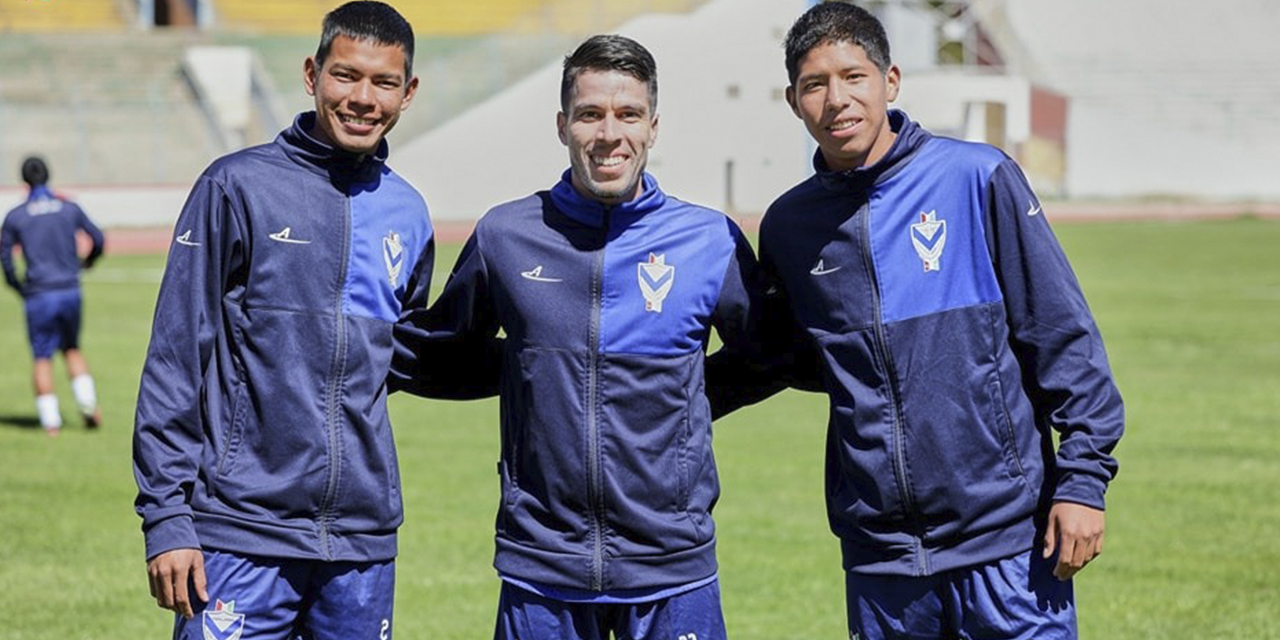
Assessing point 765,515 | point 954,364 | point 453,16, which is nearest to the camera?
point 954,364

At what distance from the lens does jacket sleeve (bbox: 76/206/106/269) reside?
13680 millimetres

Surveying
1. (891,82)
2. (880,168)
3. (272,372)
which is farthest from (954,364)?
(272,372)

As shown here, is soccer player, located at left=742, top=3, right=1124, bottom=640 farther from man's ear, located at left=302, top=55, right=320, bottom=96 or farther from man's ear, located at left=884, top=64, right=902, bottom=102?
man's ear, located at left=302, top=55, right=320, bottom=96

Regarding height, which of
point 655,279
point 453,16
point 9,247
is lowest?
point 9,247

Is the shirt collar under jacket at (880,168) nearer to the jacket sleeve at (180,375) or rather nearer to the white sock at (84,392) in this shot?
the jacket sleeve at (180,375)

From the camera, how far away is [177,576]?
160 inches

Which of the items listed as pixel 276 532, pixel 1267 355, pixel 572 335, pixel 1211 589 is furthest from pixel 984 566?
pixel 1267 355

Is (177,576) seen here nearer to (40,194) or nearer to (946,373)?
(946,373)

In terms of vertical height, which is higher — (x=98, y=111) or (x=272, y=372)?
(x=272, y=372)

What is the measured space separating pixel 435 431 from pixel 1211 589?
6635 millimetres

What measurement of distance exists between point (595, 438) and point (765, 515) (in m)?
5.87

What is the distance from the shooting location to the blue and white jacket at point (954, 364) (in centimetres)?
428

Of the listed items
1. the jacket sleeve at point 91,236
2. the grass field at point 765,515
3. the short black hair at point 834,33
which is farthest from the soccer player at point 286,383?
the jacket sleeve at point 91,236

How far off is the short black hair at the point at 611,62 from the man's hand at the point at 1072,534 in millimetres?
1420
